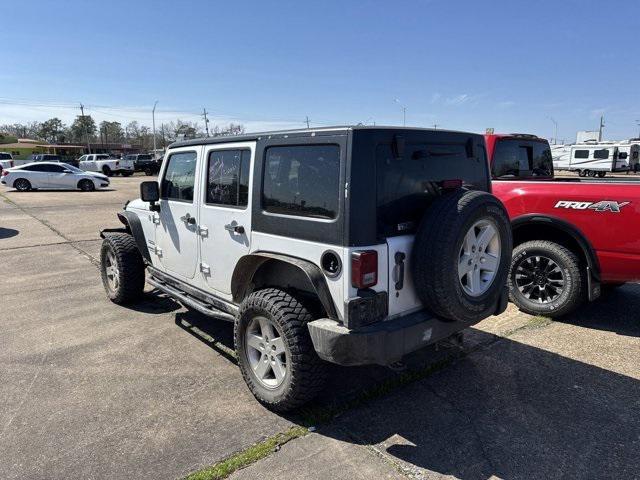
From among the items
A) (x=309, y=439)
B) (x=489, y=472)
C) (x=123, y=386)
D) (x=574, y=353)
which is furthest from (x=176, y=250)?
(x=574, y=353)

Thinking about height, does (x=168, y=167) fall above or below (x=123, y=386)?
above

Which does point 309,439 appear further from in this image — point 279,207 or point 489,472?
point 279,207

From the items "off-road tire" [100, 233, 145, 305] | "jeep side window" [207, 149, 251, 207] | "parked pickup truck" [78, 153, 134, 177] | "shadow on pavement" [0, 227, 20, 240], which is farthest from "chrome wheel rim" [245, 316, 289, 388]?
"parked pickup truck" [78, 153, 134, 177]

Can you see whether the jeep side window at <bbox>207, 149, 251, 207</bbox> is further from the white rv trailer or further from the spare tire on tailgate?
the white rv trailer

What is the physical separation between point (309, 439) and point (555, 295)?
3359 millimetres

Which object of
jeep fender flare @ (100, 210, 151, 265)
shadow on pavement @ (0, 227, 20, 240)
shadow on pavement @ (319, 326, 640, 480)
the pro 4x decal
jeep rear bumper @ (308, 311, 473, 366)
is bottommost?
shadow on pavement @ (319, 326, 640, 480)

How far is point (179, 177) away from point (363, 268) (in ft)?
8.22

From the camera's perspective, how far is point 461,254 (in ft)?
9.97

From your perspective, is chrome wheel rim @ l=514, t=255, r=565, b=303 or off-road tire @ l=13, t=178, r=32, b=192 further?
off-road tire @ l=13, t=178, r=32, b=192

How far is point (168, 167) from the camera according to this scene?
4.68 meters

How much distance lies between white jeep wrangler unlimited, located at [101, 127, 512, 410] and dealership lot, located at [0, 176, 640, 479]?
17.9 inches

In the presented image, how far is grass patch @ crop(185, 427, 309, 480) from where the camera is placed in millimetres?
2580

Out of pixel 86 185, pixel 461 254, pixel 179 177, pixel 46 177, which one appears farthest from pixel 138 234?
pixel 46 177

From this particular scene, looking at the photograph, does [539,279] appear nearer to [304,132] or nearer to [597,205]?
[597,205]
